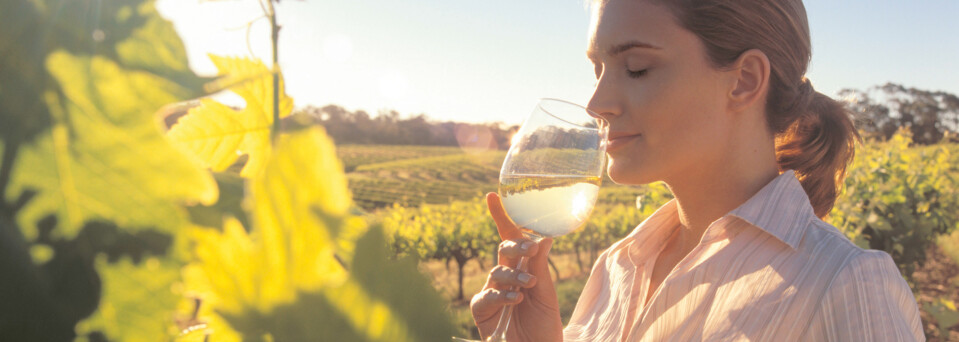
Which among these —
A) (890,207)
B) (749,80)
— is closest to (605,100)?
(749,80)

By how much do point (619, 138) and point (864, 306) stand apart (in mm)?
741

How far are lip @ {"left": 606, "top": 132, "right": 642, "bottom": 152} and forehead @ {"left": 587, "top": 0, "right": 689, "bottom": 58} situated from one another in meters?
0.24

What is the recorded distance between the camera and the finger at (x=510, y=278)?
5.24 feet

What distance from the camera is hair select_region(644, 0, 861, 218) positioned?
→ 5.62 ft

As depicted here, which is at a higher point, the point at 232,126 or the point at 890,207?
the point at 232,126

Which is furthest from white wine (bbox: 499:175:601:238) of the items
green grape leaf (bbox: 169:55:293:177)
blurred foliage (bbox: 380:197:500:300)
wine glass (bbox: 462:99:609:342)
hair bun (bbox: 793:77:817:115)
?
blurred foliage (bbox: 380:197:500:300)

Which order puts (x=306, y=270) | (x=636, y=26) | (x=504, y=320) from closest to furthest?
1. (x=306, y=270)
2. (x=504, y=320)
3. (x=636, y=26)

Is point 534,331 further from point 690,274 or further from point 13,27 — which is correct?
point 13,27

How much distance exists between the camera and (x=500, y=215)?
6.36 feet

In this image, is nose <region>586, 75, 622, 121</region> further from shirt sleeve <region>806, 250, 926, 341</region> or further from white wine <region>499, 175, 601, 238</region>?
shirt sleeve <region>806, 250, 926, 341</region>

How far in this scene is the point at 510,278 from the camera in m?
1.60

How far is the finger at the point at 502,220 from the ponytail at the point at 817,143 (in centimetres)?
96

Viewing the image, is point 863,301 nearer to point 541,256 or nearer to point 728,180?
point 728,180

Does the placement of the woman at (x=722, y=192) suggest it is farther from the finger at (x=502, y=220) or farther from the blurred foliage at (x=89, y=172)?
the blurred foliage at (x=89, y=172)
